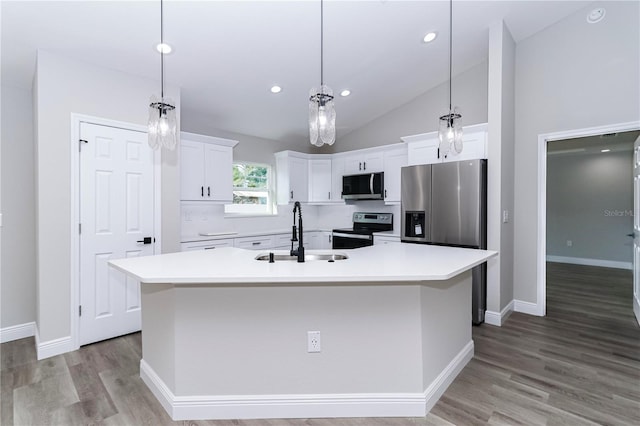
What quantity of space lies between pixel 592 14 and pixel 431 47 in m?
1.62

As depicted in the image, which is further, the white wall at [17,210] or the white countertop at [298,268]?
the white wall at [17,210]

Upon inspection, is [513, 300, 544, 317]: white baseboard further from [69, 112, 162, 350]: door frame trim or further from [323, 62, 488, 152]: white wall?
[69, 112, 162, 350]: door frame trim

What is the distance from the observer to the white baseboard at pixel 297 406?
1.91 m

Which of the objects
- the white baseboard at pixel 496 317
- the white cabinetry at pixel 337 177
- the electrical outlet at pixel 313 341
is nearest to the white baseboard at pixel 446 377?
the electrical outlet at pixel 313 341

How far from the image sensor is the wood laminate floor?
1.92m

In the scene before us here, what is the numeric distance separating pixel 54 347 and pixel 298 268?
252 cm

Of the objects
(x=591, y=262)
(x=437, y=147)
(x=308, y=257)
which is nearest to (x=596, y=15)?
(x=437, y=147)

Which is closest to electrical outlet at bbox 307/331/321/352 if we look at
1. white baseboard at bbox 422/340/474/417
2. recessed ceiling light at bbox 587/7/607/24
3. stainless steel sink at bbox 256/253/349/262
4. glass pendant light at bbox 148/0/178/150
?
stainless steel sink at bbox 256/253/349/262

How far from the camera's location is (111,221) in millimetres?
3090

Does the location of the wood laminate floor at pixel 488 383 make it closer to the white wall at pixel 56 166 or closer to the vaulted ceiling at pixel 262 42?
the white wall at pixel 56 166

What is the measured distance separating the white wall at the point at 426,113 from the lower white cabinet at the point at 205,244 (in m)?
2.77

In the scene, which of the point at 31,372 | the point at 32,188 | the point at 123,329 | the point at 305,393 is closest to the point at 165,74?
the point at 32,188

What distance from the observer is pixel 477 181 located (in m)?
3.42

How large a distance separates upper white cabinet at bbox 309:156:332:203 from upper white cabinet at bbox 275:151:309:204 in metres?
0.09
